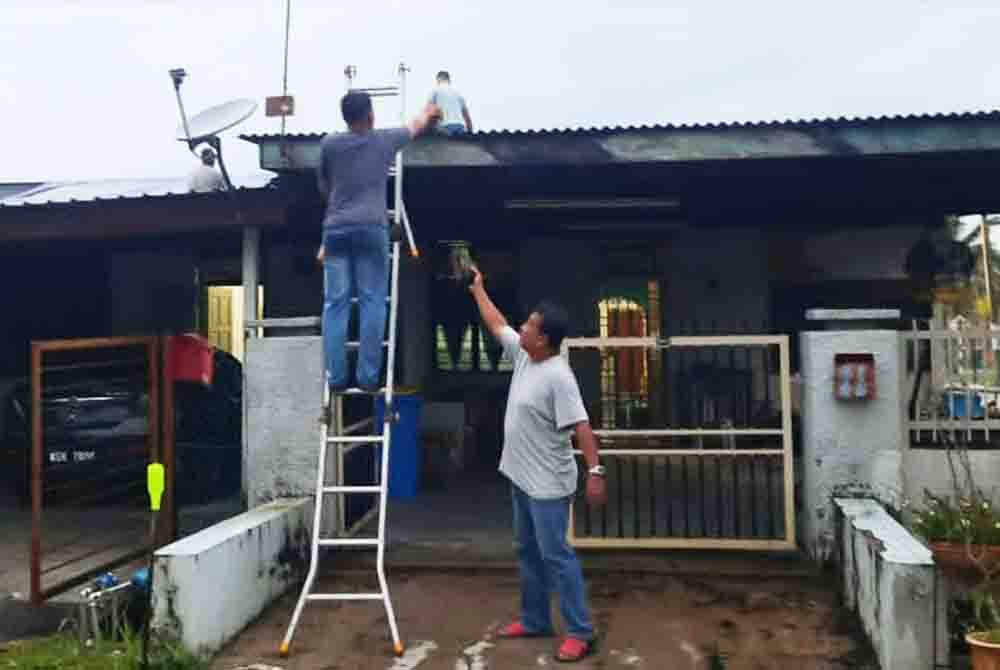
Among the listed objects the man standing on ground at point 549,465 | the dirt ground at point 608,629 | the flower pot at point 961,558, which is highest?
the man standing on ground at point 549,465

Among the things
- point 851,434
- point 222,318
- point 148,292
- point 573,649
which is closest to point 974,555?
Answer: point 851,434

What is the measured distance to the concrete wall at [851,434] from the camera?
18.4ft

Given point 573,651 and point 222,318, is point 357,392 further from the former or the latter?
point 222,318

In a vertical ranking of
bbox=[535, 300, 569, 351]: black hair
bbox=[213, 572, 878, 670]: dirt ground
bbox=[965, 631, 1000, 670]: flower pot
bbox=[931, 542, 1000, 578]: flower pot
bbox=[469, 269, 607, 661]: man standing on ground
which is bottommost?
bbox=[213, 572, 878, 670]: dirt ground

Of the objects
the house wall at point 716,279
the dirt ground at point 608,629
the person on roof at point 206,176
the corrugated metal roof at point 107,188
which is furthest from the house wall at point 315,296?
the dirt ground at point 608,629

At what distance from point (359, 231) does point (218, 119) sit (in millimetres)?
2406

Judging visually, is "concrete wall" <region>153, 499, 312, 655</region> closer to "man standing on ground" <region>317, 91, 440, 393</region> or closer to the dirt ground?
the dirt ground

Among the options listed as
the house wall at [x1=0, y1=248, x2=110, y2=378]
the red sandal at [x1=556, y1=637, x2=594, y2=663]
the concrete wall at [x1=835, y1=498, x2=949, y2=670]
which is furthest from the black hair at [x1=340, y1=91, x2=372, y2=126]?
the house wall at [x1=0, y1=248, x2=110, y2=378]

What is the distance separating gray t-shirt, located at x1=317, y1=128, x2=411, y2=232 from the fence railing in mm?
3394

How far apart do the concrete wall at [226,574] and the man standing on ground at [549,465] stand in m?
1.51

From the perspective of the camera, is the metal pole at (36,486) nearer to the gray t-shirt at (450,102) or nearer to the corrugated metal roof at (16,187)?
the gray t-shirt at (450,102)

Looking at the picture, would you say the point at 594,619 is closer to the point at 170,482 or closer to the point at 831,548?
the point at 831,548

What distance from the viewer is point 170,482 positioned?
6023mm

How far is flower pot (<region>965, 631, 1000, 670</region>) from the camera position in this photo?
12.4ft
